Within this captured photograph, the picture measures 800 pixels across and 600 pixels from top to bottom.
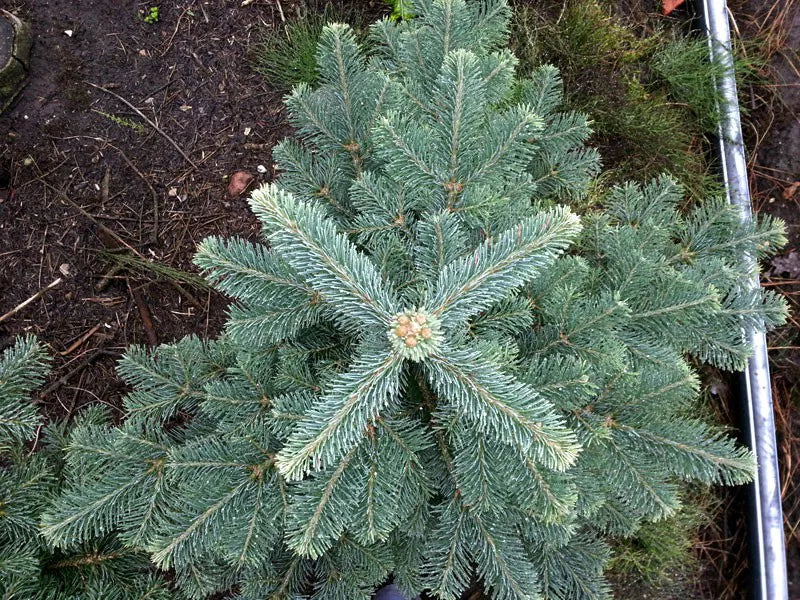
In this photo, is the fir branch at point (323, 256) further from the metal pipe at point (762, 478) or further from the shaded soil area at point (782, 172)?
the shaded soil area at point (782, 172)

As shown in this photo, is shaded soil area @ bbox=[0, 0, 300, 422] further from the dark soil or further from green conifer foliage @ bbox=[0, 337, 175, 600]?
the dark soil

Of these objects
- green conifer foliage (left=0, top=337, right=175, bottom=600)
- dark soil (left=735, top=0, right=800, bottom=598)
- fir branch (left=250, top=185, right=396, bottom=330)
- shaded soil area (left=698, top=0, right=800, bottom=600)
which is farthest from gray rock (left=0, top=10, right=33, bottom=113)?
dark soil (left=735, top=0, right=800, bottom=598)

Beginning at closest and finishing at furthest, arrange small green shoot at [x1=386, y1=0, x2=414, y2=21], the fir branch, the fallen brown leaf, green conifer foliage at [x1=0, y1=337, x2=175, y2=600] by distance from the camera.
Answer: the fir branch, green conifer foliage at [x1=0, y1=337, x2=175, y2=600], small green shoot at [x1=386, y1=0, x2=414, y2=21], the fallen brown leaf

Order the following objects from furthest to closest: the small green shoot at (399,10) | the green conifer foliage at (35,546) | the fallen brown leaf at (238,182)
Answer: the fallen brown leaf at (238,182) < the small green shoot at (399,10) < the green conifer foliage at (35,546)

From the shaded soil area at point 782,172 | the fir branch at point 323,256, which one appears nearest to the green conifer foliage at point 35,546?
the fir branch at point 323,256

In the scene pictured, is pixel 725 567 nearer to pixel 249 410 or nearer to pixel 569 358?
pixel 569 358

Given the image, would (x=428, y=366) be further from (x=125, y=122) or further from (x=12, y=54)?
(x=12, y=54)

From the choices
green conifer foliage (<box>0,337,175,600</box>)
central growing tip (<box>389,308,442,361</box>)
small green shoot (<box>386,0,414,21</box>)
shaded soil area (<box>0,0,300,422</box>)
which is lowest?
green conifer foliage (<box>0,337,175,600</box>)

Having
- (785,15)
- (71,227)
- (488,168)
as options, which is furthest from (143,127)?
(785,15)

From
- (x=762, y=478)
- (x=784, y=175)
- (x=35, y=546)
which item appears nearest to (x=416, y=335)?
(x=35, y=546)
